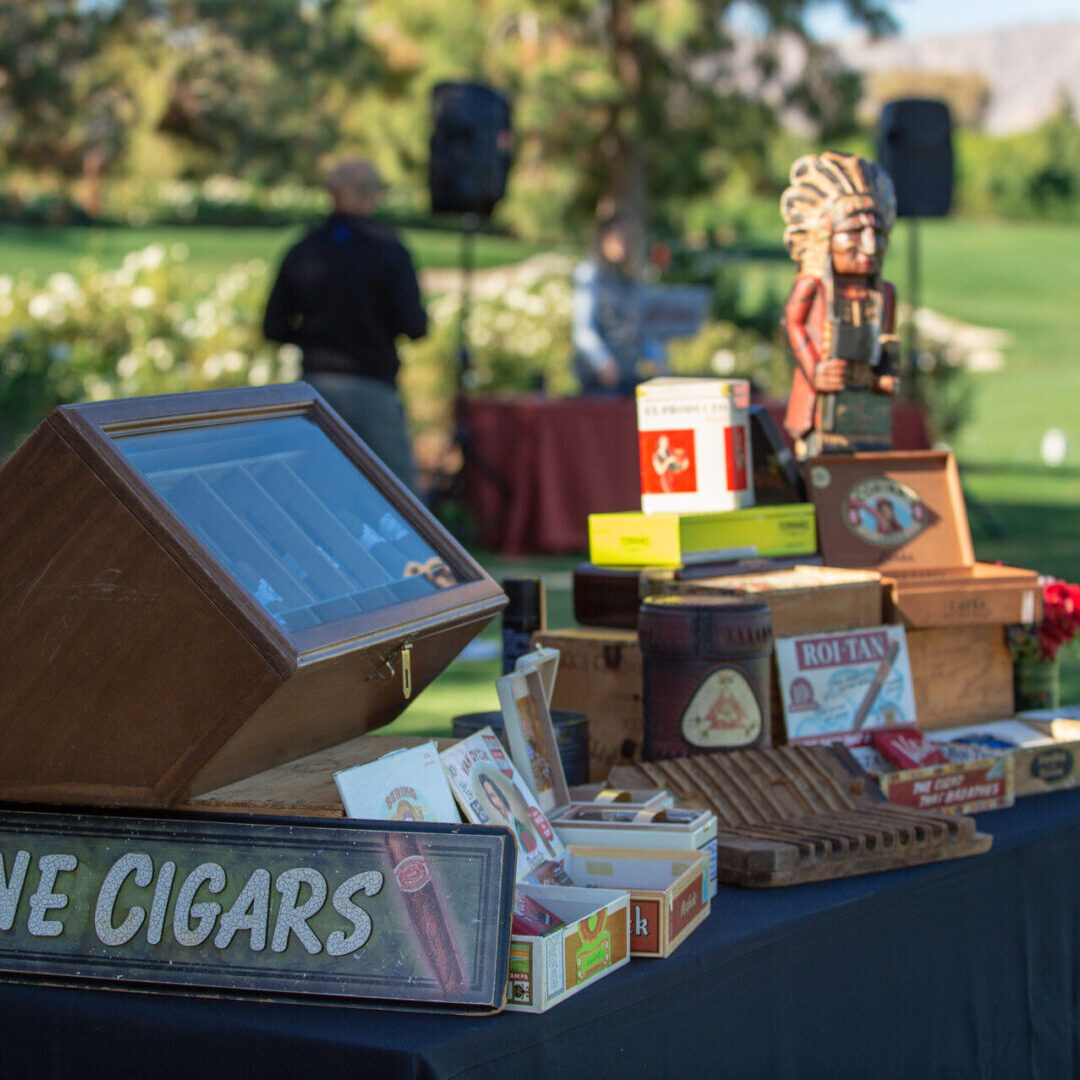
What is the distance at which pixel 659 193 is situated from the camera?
18.0m

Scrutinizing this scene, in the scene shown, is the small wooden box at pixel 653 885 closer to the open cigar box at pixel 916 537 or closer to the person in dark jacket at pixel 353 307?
the open cigar box at pixel 916 537

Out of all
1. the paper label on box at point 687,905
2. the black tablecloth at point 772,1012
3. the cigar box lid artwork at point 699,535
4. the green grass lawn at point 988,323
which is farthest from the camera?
the green grass lawn at point 988,323

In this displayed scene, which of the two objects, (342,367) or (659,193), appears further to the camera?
(659,193)

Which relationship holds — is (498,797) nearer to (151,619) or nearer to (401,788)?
(401,788)

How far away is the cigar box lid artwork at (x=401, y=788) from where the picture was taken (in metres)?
1.72

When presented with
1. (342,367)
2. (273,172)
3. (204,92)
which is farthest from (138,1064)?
(273,172)

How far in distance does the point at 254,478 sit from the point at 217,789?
38 cm

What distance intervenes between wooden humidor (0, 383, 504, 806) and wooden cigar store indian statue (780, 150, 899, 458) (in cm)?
168

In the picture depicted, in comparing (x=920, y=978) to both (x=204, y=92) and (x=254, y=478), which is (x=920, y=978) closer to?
(x=254, y=478)

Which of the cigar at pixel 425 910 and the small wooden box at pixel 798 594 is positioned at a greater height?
the small wooden box at pixel 798 594

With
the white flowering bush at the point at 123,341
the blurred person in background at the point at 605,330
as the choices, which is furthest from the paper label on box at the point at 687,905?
the white flowering bush at the point at 123,341

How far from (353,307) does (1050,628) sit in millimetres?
3064

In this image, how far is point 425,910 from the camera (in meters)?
1.61

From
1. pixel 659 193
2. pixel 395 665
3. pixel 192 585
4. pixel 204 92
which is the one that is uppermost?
pixel 204 92
